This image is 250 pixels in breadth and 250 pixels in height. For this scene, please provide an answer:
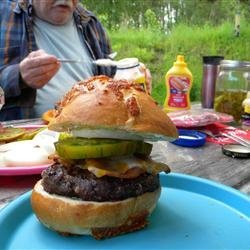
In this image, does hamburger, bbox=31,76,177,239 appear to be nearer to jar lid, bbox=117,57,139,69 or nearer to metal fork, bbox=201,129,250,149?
metal fork, bbox=201,129,250,149

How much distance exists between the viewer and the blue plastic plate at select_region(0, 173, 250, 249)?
946mm

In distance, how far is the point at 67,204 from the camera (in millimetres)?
952

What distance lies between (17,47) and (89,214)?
6.05 ft

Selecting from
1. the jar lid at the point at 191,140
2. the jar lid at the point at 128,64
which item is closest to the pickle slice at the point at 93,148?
the jar lid at the point at 191,140

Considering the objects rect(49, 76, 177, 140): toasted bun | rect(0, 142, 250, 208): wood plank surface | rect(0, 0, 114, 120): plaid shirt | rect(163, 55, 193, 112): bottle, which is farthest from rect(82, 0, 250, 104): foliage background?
rect(49, 76, 177, 140): toasted bun

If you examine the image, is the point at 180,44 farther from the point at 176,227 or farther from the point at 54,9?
the point at 176,227

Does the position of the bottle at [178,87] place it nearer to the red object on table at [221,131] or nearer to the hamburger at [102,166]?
the red object on table at [221,131]

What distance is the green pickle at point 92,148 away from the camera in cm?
95

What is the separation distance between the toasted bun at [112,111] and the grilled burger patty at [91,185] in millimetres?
108

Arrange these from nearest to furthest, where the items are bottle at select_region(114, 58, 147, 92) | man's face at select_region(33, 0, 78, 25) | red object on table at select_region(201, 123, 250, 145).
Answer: red object on table at select_region(201, 123, 250, 145) < bottle at select_region(114, 58, 147, 92) < man's face at select_region(33, 0, 78, 25)

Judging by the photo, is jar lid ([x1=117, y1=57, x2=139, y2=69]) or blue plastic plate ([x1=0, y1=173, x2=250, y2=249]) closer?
blue plastic plate ([x1=0, y1=173, x2=250, y2=249])

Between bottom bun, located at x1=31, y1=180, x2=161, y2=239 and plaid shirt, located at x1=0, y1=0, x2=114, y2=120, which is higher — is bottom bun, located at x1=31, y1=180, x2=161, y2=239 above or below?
below

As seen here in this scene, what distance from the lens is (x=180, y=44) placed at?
22.6 feet

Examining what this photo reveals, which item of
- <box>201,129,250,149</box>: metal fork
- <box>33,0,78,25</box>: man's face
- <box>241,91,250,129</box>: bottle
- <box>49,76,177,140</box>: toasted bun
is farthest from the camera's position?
<box>33,0,78,25</box>: man's face
